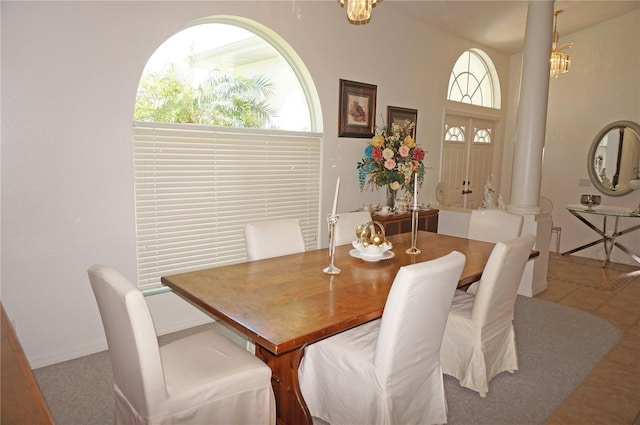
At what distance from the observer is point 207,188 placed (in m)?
3.40

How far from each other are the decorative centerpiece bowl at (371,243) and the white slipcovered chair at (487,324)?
57 centimetres

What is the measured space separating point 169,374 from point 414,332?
1.04 meters

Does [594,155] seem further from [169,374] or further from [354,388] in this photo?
[169,374]

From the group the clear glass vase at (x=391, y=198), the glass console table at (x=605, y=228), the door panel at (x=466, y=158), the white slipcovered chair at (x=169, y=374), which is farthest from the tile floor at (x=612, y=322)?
the clear glass vase at (x=391, y=198)

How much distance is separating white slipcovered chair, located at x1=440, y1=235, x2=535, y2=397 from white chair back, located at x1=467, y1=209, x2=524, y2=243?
2.84 ft

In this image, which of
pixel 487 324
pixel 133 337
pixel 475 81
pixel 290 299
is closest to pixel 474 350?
pixel 487 324

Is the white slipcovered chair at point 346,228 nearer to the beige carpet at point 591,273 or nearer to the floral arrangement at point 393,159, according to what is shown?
the floral arrangement at point 393,159

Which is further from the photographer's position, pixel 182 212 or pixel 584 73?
pixel 584 73

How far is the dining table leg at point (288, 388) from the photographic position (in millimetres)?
1921

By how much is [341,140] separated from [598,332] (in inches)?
111

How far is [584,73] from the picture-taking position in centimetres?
609

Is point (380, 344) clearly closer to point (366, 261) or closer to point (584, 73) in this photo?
point (366, 261)

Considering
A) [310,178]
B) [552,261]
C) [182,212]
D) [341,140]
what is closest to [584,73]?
[552,261]

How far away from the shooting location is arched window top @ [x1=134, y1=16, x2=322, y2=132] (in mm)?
3234
